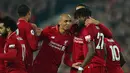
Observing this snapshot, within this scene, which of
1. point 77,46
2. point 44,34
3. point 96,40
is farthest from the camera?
point 44,34

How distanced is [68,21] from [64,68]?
7411 millimetres

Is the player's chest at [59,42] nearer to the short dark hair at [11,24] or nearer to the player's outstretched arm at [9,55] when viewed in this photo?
the short dark hair at [11,24]

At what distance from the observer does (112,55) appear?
724 centimetres

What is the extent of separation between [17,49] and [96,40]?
1.20 metres

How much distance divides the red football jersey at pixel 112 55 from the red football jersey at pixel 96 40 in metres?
0.35

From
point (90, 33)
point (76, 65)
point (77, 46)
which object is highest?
point (90, 33)

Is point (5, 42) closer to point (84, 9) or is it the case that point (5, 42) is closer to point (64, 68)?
point (84, 9)

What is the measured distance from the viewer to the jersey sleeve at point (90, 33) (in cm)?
643

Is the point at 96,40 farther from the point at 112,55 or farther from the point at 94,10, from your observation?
the point at 94,10

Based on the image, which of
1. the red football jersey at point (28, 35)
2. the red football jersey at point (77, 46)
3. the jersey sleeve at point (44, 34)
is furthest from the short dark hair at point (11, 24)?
the red football jersey at point (77, 46)

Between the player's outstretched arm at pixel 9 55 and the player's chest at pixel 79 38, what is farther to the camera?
the player's chest at pixel 79 38

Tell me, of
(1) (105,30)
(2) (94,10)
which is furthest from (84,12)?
(2) (94,10)

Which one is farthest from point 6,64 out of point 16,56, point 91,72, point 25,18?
point 91,72

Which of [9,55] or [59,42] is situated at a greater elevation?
[9,55]
